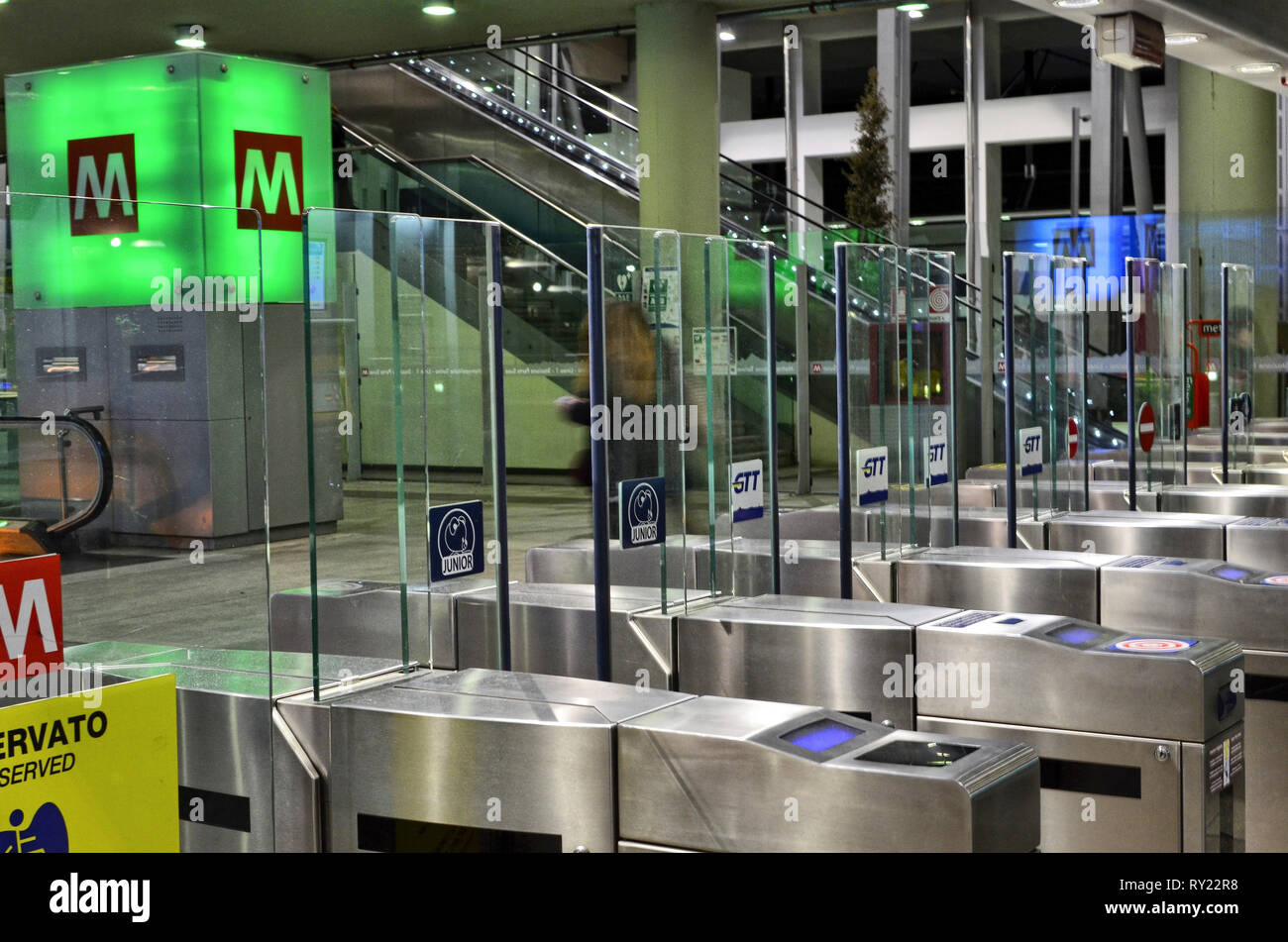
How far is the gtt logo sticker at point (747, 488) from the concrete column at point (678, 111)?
4.61 metres

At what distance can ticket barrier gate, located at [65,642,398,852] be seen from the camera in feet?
8.31

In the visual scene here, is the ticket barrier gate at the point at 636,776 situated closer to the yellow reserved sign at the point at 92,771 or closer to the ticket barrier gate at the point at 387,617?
the ticket barrier gate at the point at 387,617

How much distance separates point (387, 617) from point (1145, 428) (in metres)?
3.77

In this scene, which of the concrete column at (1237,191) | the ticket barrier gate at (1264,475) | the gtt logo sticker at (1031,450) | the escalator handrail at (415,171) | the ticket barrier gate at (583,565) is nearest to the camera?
the ticket barrier gate at (583,565)

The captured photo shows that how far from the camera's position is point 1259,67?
532 centimetres

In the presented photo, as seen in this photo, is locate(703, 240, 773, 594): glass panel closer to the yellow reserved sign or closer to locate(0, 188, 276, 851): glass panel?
locate(0, 188, 276, 851): glass panel

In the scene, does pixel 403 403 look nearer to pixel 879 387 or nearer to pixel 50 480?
pixel 50 480

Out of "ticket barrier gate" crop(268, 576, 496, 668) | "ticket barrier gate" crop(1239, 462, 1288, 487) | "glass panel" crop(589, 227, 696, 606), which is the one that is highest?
"glass panel" crop(589, 227, 696, 606)

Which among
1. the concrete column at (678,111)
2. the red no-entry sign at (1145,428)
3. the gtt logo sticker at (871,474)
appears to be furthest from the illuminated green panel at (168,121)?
the red no-entry sign at (1145,428)

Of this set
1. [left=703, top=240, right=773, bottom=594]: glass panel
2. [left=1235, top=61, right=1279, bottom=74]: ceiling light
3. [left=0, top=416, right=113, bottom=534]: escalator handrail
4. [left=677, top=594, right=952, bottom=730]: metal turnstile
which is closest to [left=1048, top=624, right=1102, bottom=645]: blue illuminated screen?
[left=677, top=594, right=952, bottom=730]: metal turnstile

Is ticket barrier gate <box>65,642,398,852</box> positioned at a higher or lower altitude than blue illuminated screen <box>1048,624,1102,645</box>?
lower

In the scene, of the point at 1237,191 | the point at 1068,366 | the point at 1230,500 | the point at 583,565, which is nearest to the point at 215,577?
the point at 583,565

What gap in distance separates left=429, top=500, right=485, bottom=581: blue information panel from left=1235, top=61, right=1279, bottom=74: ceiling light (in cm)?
385

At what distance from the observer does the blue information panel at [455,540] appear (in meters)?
2.78
